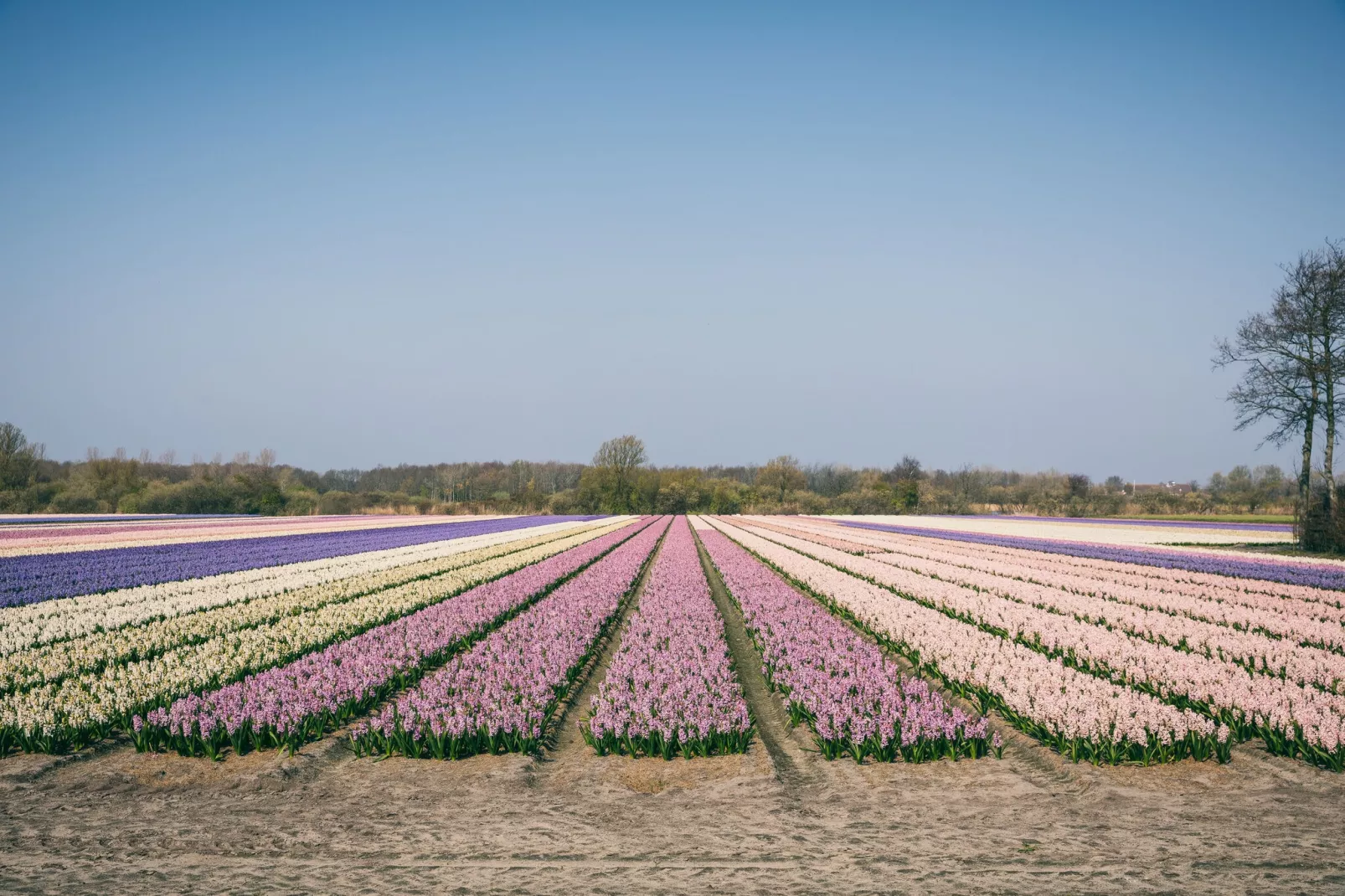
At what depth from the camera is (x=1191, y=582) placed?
18281 millimetres

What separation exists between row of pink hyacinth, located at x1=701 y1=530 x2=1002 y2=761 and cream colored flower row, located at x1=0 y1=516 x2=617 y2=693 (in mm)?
8536

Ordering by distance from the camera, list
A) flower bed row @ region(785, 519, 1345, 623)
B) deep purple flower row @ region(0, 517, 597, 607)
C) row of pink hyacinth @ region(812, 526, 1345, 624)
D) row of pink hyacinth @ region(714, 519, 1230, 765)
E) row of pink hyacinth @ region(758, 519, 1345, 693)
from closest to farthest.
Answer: row of pink hyacinth @ region(714, 519, 1230, 765) → row of pink hyacinth @ region(758, 519, 1345, 693) → row of pink hyacinth @ region(812, 526, 1345, 624) → flower bed row @ region(785, 519, 1345, 623) → deep purple flower row @ region(0, 517, 597, 607)

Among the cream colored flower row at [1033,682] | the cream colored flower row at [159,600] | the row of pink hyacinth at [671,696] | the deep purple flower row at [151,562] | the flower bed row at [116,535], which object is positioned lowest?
the flower bed row at [116,535]

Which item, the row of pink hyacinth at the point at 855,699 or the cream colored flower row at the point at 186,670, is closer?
the row of pink hyacinth at the point at 855,699

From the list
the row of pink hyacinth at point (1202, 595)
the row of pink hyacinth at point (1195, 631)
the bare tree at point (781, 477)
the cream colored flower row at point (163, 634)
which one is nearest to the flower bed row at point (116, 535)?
the cream colored flower row at point (163, 634)

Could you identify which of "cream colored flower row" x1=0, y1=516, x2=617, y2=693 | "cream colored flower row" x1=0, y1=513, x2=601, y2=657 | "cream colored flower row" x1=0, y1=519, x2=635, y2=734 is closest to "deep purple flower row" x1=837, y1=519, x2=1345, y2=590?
"cream colored flower row" x1=0, y1=519, x2=635, y2=734

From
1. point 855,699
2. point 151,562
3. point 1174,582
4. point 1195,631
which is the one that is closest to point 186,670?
point 855,699

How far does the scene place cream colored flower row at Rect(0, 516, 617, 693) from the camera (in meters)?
9.61

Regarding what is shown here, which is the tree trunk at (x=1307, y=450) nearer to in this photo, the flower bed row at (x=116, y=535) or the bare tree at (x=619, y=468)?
the flower bed row at (x=116, y=535)

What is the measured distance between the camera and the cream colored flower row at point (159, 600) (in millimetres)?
12219

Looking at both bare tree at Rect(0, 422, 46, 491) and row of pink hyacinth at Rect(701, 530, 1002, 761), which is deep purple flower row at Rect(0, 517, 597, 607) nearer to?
row of pink hyacinth at Rect(701, 530, 1002, 761)

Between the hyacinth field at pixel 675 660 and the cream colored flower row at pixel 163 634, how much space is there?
7cm

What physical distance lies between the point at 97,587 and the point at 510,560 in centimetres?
1019

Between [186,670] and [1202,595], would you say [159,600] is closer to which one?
[186,670]
